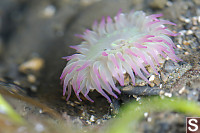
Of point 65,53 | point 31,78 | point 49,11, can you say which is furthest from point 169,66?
point 49,11

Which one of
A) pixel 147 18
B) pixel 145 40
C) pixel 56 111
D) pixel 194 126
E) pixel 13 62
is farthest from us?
pixel 13 62

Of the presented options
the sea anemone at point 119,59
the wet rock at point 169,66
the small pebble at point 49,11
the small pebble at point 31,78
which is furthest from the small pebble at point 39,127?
the small pebble at point 49,11

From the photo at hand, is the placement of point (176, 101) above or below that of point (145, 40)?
below

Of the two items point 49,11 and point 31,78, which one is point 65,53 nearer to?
point 31,78

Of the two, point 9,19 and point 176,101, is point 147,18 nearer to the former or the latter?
point 176,101

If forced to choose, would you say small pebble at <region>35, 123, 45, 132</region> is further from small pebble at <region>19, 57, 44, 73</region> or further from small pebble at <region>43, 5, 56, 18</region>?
small pebble at <region>43, 5, 56, 18</region>

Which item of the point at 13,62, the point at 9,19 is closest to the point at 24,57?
the point at 13,62

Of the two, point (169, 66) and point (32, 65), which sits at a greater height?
point (169, 66)

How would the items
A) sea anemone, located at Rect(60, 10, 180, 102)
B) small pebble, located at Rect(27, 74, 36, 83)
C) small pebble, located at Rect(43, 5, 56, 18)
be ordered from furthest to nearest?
small pebble, located at Rect(43, 5, 56, 18), small pebble, located at Rect(27, 74, 36, 83), sea anemone, located at Rect(60, 10, 180, 102)

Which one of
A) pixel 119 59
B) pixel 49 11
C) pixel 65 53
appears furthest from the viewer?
pixel 49 11

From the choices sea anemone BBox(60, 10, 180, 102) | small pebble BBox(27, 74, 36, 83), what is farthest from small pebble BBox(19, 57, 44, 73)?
sea anemone BBox(60, 10, 180, 102)

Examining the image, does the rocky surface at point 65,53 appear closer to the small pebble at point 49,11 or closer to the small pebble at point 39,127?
the small pebble at point 49,11
